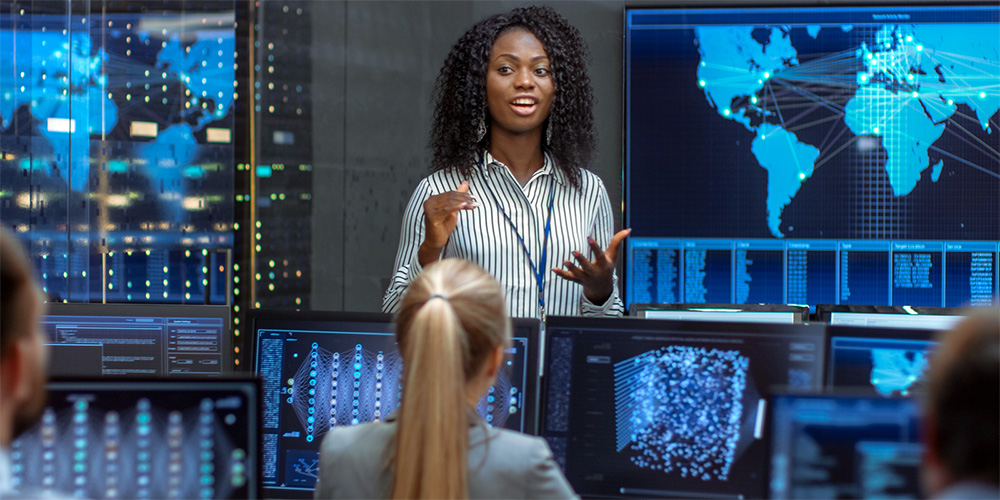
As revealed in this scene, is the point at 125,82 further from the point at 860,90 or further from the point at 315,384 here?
the point at 860,90

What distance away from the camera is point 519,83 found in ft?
7.86

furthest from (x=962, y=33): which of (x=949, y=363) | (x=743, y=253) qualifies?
(x=949, y=363)

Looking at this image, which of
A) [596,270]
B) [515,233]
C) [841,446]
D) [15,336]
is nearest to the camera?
[15,336]

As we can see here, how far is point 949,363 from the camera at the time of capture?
2.53 feet

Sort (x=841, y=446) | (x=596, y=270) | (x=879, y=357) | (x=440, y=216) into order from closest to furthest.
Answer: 1. (x=841, y=446)
2. (x=879, y=357)
3. (x=596, y=270)
4. (x=440, y=216)

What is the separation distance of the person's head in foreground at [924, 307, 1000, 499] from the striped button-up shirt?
1516 millimetres

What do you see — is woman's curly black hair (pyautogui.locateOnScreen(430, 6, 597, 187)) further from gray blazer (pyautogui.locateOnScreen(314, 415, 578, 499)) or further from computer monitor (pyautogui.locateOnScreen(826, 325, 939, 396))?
gray blazer (pyautogui.locateOnScreen(314, 415, 578, 499))

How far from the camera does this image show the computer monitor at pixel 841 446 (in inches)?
43.3

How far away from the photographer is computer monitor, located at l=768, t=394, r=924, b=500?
110cm

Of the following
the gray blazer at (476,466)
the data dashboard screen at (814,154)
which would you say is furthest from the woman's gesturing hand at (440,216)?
the data dashboard screen at (814,154)

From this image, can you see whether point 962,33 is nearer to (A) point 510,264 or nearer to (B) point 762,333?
(A) point 510,264

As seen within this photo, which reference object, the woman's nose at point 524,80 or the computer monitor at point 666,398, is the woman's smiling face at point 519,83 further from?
the computer monitor at point 666,398

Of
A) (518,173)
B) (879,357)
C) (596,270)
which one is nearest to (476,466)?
(879,357)

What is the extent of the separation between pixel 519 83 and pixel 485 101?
6.3 inches
